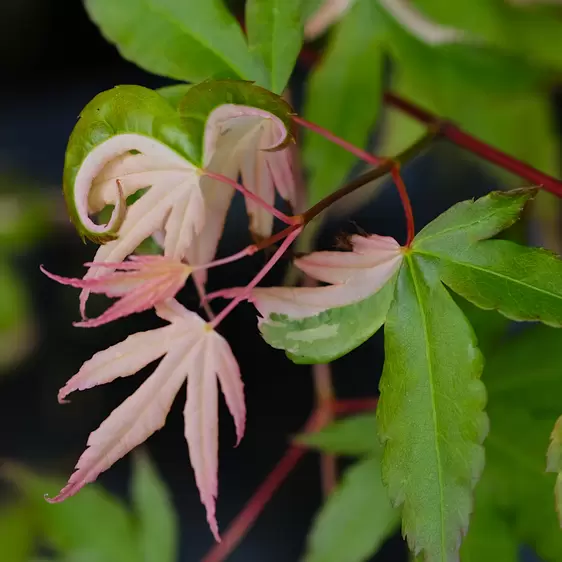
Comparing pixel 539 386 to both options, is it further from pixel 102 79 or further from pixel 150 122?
pixel 102 79

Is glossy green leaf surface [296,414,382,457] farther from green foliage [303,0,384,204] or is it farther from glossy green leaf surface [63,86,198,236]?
glossy green leaf surface [63,86,198,236]

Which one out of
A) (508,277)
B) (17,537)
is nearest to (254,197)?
(508,277)

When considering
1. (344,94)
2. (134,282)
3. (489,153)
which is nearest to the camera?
(134,282)

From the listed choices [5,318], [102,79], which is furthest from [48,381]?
[102,79]

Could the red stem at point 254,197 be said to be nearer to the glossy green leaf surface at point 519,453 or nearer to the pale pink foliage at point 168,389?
the pale pink foliage at point 168,389

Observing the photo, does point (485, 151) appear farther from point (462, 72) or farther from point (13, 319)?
point (13, 319)
